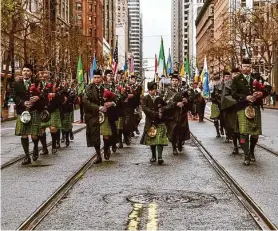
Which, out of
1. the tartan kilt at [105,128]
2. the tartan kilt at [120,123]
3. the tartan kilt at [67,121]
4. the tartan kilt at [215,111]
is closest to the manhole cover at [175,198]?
the tartan kilt at [105,128]

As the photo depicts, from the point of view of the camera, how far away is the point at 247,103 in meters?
12.3

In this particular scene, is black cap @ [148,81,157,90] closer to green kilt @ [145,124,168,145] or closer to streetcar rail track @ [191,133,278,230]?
green kilt @ [145,124,168,145]

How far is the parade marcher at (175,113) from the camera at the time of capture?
13625 mm

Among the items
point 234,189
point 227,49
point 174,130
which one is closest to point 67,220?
point 234,189

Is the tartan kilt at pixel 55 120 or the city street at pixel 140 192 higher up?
the tartan kilt at pixel 55 120

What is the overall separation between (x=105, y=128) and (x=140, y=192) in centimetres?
471

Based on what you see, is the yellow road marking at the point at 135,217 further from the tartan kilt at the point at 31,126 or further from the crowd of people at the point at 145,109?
the tartan kilt at the point at 31,126

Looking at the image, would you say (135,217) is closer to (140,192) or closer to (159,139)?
(140,192)

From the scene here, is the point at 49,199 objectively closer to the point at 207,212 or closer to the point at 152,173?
the point at 207,212

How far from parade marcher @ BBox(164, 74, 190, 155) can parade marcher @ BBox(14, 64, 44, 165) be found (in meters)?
2.59

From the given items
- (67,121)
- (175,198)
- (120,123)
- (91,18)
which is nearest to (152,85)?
(120,123)

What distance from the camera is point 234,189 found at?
30.4 feet

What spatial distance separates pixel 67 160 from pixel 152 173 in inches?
112

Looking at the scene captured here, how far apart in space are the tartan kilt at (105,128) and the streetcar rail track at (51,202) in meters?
1.50
